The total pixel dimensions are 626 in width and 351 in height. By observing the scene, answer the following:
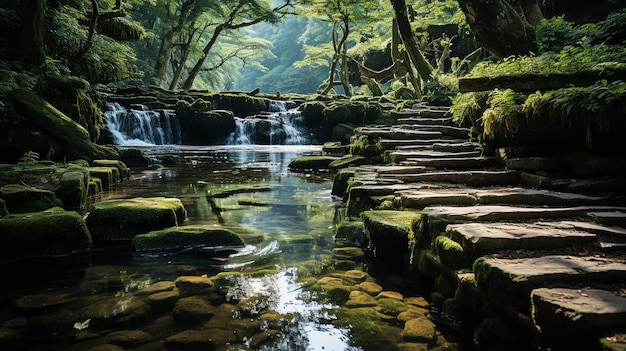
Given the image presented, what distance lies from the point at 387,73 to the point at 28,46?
57.9 ft

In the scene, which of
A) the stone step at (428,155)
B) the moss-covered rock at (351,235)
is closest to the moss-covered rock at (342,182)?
the stone step at (428,155)

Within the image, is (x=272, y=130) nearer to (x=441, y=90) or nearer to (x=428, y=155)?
(x=441, y=90)

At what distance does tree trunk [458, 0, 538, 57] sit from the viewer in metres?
7.45

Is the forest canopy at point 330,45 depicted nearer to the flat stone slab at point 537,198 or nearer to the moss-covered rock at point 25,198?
the flat stone slab at point 537,198

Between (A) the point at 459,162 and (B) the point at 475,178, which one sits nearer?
(B) the point at 475,178

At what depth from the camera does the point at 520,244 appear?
8.22 ft

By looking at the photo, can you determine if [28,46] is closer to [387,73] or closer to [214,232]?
[214,232]

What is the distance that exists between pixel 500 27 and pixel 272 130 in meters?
12.9

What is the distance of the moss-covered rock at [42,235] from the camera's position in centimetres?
397

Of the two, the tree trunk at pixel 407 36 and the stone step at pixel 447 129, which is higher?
the tree trunk at pixel 407 36

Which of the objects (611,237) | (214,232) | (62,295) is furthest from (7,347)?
(611,237)

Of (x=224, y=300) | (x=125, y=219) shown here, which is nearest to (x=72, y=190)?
(x=125, y=219)

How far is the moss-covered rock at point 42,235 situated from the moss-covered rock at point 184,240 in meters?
0.62

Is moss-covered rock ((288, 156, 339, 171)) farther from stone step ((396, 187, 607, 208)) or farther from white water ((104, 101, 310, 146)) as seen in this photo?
white water ((104, 101, 310, 146))
